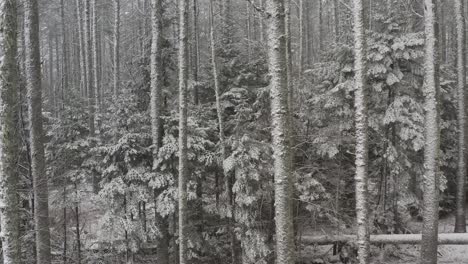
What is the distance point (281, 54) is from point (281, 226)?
2.49 meters

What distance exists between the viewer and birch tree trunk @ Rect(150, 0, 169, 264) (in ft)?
32.8

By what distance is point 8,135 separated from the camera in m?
6.89

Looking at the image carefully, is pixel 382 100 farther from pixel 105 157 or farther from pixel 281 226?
pixel 105 157

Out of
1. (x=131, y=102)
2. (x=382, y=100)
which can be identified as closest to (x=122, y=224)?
(x=131, y=102)

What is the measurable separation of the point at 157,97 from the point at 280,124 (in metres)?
5.63

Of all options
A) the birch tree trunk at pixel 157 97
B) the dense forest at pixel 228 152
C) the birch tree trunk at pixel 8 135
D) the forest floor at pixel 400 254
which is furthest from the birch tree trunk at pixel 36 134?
the forest floor at pixel 400 254

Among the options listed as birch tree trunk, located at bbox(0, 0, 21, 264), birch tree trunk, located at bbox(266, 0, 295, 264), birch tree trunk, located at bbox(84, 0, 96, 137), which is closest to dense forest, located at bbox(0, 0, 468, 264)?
birch tree trunk, located at bbox(0, 0, 21, 264)

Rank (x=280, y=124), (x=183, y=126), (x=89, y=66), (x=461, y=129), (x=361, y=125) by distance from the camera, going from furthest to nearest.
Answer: (x=89, y=66), (x=461, y=129), (x=183, y=126), (x=361, y=125), (x=280, y=124)

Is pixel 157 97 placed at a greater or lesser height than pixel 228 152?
greater

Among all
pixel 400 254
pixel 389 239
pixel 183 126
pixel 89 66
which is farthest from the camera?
pixel 89 66

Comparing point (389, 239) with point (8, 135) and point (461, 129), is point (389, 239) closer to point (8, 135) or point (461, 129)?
point (461, 129)

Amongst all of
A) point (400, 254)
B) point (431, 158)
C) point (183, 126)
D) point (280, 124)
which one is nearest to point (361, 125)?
point (280, 124)

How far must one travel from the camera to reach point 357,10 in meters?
6.98

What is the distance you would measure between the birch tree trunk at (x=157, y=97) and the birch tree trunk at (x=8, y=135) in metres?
3.68
